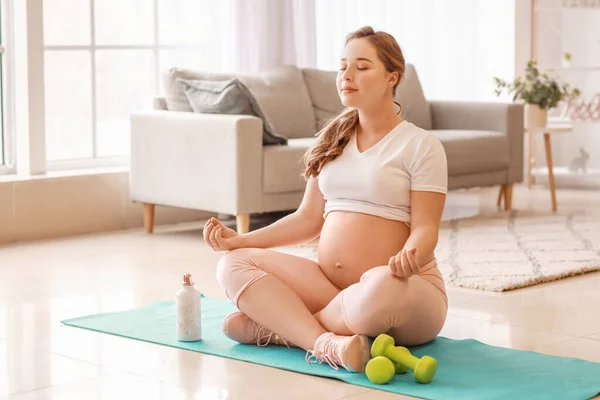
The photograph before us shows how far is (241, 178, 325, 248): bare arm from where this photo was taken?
3.00 metres

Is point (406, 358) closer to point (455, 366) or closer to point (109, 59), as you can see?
point (455, 366)

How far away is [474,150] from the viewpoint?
588 centimetres

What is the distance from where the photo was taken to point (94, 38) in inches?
225

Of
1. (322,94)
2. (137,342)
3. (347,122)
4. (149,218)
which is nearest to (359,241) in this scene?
(347,122)

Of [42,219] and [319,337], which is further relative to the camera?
[42,219]

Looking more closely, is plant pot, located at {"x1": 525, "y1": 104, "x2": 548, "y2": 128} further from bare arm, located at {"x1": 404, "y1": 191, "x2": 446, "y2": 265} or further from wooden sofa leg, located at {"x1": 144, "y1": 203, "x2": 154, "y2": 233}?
bare arm, located at {"x1": 404, "y1": 191, "x2": 446, "y2": 265}

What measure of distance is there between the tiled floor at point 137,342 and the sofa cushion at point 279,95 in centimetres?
81

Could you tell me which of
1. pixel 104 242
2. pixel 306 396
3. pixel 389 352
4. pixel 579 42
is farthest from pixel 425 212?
pixel 579 42

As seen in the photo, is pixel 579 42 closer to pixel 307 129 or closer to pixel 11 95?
pixel 307 129

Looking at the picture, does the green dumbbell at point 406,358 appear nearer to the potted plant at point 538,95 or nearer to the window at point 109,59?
the window at point 109,59

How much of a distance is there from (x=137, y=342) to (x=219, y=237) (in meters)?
0.39

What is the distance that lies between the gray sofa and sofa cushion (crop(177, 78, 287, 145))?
2.4 inches

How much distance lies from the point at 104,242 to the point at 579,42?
3807mm

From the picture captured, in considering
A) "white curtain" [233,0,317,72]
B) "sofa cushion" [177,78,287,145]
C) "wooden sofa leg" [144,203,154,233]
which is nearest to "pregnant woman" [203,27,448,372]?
"sofa cushion" [177,78,287,145]
